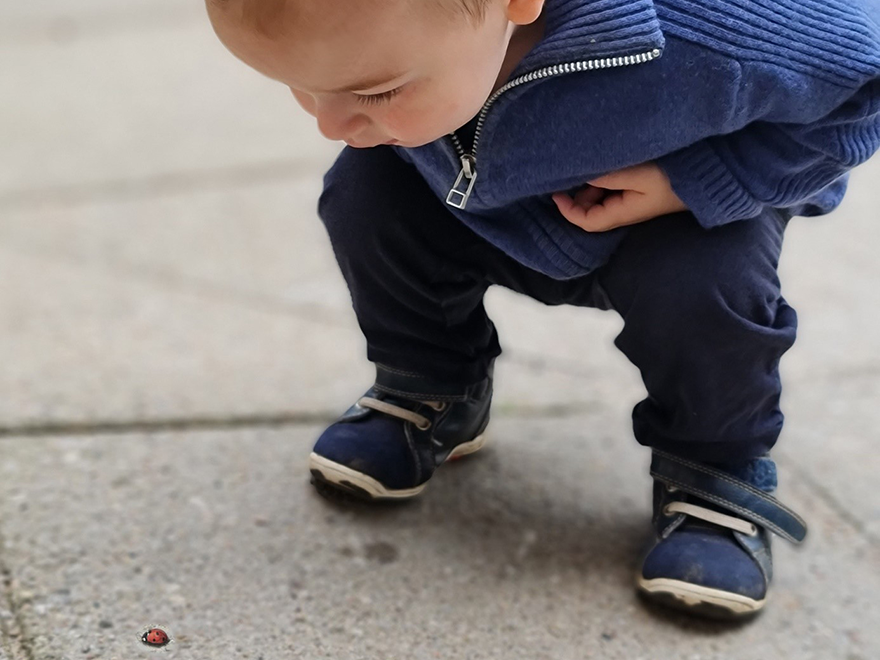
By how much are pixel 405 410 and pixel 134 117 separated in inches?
80.2

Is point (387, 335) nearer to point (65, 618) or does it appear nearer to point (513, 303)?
point (65, 618)

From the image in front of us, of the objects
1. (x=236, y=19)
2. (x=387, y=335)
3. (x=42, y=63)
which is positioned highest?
(x=236, y=19)

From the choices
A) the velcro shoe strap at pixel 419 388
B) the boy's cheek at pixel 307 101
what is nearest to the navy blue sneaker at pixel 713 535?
the velcro shoe strap at pixel 419 388

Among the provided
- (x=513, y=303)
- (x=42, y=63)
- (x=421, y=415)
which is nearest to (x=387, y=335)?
(x=421, y=415)

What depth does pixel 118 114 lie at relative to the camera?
3.29 meters

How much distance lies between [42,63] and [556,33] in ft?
9.87

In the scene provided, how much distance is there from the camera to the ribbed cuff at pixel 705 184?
Answer: 1.27 meters

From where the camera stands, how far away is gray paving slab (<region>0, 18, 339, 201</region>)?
2871 mm

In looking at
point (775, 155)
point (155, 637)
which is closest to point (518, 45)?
point (775, 155)

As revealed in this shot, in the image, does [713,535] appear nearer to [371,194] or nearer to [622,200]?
[622,200]

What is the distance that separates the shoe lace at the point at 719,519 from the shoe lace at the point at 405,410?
0.37 meters

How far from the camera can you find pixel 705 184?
1272 millimetres

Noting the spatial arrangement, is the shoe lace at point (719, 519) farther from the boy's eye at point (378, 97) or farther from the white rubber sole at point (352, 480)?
the boy's eye at point (378, 97)

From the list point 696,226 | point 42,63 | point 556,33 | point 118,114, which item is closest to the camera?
point 556,33
